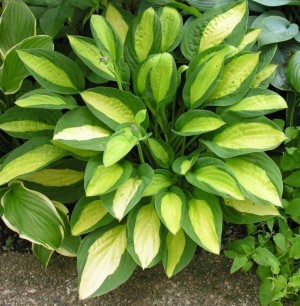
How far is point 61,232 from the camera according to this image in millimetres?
1531

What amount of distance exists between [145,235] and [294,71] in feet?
2.40

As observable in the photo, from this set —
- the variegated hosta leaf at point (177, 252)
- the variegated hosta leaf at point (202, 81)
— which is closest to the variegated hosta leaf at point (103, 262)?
the variegated hosta leaf at point (177, 252)

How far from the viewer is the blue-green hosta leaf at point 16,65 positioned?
1592 mm

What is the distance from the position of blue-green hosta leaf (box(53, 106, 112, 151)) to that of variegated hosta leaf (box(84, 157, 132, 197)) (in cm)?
6

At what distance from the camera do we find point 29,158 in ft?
5.11

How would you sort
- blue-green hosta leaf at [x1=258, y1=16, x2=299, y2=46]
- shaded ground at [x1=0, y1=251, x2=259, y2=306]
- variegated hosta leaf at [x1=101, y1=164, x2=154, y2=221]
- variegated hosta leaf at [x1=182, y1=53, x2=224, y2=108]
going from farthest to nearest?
blue-green hosta leaf at [x1=258, y1=16, x2=299, y2=46] → shaded ground at [x1=0, y1=251, x2=259, y2=306] → variegated hosta leaf at [x1=182, y1=53, x2=224, y2=108] → variegated hosta leaf at [x1=101, y1=164, x2=154, y2=221]

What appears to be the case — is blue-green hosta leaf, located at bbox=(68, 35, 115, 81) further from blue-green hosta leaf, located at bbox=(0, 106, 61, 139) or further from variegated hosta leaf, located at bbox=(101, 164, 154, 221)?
variegated hosta leaf, located at bbox=(101, 164, 154, 221)

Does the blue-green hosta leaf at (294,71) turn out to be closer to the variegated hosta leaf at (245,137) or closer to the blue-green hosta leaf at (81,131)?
the variegated hosta leaf at (245,137)

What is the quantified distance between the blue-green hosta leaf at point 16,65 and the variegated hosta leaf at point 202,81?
0.45 metres

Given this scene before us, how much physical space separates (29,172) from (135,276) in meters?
0.48

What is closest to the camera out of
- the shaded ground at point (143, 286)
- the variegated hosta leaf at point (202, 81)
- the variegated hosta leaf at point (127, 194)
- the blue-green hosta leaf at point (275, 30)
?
the variegated hosta leaf at point (127, 194)

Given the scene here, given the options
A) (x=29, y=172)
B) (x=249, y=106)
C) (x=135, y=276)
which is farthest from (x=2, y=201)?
(x=249, y=106)

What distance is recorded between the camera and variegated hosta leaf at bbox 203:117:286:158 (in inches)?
59.1

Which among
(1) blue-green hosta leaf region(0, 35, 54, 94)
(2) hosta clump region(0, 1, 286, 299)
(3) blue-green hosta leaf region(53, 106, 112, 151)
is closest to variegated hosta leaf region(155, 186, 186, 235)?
(2) hosta clump region(0, 1, 286, 299)
